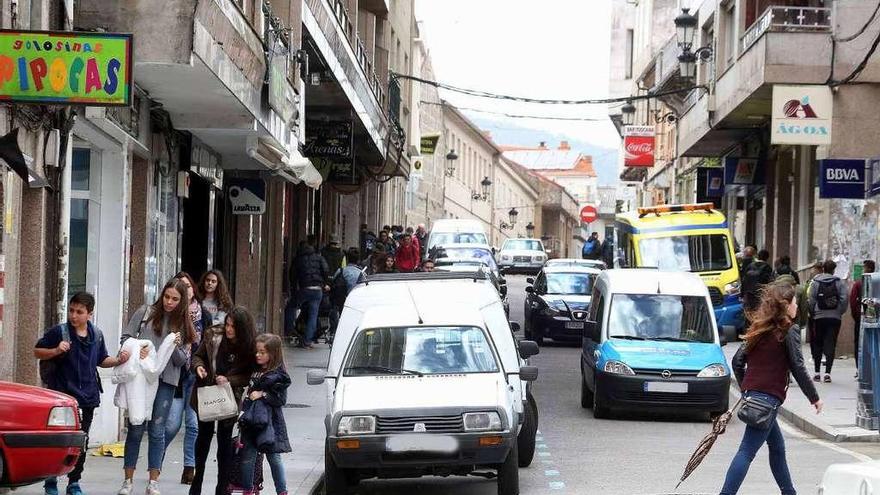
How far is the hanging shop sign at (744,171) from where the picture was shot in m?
37.5

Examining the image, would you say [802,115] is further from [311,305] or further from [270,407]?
[270,407]

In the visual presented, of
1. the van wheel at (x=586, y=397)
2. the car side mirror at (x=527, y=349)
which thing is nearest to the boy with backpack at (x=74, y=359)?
the car side mirror at (x=527, y=349)

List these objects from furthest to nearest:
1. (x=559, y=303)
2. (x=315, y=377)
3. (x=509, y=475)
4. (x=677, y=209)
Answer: (x=677, y=209), (x=559, y=303), (x=315, y=377), (x=509, y=475)

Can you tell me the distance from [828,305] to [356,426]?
12.3 metres

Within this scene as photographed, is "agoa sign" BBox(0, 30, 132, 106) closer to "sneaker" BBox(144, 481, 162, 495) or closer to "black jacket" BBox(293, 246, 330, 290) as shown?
"sneaker" BBox(144, 481, 162, 495)

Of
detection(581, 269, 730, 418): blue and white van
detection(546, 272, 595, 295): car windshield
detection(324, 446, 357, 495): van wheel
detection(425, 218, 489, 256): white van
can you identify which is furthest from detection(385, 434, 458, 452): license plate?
detection(425, 218, 489, 256): white van

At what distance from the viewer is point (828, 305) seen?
22.9 meters

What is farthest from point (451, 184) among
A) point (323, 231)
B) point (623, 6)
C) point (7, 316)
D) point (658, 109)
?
point (7, 316)

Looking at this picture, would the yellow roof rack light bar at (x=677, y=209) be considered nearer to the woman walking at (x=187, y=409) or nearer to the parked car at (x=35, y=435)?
the woman walking at (x=187, y=409)

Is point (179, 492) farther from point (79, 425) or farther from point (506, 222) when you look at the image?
point (506, 222)

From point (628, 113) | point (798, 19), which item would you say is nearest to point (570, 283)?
point (798, 19)

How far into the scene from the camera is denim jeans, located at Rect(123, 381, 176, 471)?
12.1 m

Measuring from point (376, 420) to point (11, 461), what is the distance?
3191 mm

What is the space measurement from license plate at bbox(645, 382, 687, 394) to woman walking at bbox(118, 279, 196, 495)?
7.81 m
